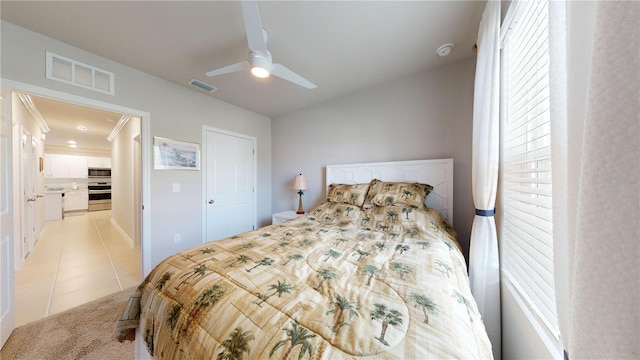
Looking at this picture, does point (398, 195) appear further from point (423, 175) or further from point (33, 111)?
point (33, 111)

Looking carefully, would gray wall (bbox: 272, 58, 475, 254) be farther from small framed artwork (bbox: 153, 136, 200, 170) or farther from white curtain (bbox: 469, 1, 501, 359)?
small framed artwork (bbox: 153, 136, 200, 170)

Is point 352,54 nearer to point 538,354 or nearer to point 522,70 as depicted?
point 522,70

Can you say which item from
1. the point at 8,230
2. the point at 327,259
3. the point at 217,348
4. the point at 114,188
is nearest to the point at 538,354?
the point at 327,259

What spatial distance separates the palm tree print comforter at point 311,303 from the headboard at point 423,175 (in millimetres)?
947

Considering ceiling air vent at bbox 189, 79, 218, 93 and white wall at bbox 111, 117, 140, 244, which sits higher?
ceiling air vent at bbox 189, 79, 218, 93

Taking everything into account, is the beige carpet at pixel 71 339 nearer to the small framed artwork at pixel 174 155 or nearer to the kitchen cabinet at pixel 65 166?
the small framed artwork at pixel 174 155

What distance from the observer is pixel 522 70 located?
1170mm

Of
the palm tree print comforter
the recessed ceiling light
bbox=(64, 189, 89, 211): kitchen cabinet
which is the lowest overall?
bbox=(64, 189, 89, 211): kitchen cabinet

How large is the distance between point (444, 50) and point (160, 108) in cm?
328

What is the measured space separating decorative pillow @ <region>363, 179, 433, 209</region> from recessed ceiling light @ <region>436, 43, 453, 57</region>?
4.44 feet

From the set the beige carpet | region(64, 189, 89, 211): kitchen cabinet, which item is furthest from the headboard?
region(64, 189, 89, 211): kitchen cabinet

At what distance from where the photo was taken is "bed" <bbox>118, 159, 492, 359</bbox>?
65 centimetres

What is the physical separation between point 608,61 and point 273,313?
0.99m

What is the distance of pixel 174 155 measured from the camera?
266 cm
